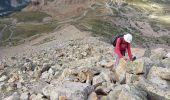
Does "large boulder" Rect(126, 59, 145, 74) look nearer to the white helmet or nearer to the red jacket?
the red jacket

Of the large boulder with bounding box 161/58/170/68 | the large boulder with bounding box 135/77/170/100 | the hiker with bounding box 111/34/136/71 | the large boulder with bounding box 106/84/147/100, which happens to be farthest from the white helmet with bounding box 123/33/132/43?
the large boulder with bounding box 161/58/170/68

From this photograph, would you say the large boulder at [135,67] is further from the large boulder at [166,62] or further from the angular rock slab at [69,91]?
the large boulder at [166,62]

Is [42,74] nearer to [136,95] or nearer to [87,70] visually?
[87,70]

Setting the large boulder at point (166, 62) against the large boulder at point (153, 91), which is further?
the large boulder at point (166, 62)

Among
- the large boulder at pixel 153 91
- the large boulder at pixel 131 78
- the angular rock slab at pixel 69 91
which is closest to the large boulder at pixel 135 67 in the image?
the large boulder at pixel 131 78

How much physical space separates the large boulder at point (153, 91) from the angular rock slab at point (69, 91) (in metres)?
3.34

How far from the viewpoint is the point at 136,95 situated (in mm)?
21672

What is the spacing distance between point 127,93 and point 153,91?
7.21ft

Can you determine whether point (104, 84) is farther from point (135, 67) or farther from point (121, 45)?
point (121, 45)

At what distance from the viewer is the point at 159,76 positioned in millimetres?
25578

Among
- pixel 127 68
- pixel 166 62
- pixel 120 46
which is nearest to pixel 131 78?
pixel 127 68

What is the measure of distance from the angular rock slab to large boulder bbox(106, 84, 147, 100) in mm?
1624

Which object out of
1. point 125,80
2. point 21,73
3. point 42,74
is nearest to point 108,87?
point 125,80

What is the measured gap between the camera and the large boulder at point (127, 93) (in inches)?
848
